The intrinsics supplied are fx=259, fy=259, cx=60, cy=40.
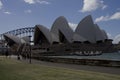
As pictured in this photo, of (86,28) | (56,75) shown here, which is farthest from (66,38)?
(56,75)

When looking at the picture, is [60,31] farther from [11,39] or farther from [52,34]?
[11,39]

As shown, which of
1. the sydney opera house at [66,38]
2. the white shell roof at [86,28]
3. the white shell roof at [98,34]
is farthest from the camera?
the white shell roof at [98,34]

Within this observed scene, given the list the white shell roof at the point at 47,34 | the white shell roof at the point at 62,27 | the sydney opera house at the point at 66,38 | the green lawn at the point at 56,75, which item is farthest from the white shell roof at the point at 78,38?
the green lawn at the point at 56,75

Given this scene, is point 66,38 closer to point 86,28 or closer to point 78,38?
point 78,38

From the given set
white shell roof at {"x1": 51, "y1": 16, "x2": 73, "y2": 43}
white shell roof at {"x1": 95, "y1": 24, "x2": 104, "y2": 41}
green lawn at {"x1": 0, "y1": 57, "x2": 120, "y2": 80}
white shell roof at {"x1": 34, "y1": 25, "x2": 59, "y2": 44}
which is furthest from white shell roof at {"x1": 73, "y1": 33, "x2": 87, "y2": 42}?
green lawn at {"x1": 0, "y1": 57, "x2": 120, "y2": 80}

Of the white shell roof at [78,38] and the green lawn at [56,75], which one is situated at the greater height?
the white shell roof at [78,38]

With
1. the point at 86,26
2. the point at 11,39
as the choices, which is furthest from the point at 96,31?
the point at 11,39

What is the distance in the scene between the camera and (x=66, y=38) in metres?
129

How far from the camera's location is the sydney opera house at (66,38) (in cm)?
12194

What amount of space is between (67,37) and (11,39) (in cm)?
2963

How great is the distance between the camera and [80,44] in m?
133

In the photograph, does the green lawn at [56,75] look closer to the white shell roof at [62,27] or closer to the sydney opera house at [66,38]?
the sydney opera house at [66,38]

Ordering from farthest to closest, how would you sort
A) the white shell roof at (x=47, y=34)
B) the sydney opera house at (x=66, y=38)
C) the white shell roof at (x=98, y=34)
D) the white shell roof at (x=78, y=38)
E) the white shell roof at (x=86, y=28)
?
1. the white shell roof at (x=98, y=34)
2. the white shell roof at (x=78, y=38)
3. the sydney opera house at (x=66, y=38)
4. the white shell roof at (x=47, y=34)
5. the white shell roof at (x=86, y=28)

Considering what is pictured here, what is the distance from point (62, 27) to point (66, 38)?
23.0 ft
